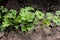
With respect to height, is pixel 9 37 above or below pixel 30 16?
below

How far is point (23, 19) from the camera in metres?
2.65

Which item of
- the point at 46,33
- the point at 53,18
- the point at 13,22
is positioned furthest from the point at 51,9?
the point at 13,22

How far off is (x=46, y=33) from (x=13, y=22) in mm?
544

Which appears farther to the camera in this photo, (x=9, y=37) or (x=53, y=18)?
(x=53, y=18)

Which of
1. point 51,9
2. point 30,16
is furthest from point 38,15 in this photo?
point 51,9

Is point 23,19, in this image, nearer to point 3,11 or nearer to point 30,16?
point 30,16

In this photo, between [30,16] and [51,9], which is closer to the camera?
[30,16]

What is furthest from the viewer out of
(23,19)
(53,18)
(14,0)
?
(14,0)

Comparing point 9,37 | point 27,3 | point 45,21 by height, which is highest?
point 27,3

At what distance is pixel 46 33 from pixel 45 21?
0.20m

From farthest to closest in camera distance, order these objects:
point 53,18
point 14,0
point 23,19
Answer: point 14,0 → point 53,18 → point 23,19

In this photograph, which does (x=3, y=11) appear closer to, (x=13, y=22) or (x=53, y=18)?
(x=13, y=22)

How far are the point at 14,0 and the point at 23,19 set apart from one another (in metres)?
0.63

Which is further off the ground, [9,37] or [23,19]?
[23,19]
